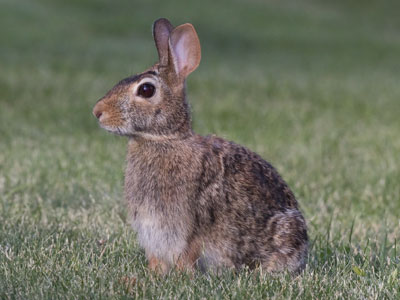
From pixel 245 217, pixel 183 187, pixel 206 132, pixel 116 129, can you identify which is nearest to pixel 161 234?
pixel 183 187

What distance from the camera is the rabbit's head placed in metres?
3.77

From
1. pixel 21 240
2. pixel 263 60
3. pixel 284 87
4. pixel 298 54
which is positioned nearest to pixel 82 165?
pixel 21 240

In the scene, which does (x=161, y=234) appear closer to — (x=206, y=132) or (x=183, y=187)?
(x=183, y=187)

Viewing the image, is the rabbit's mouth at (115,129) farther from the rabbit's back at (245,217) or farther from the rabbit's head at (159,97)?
the rabbit's back at (245,217)


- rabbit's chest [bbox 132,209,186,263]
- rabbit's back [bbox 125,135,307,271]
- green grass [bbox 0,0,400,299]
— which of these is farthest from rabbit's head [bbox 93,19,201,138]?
green grass [bbox 0,0,400,299]

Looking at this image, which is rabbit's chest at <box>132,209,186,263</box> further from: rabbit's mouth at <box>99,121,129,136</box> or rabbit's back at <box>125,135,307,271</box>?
→ rabbit's mouth at <box>99,121,129,136</box>

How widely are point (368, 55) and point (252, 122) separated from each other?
43.1 feet

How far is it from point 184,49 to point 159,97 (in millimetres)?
351

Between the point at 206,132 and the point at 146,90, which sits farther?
the point at 206,132

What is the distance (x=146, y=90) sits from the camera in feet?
12.5

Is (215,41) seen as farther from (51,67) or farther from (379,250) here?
(379,250)

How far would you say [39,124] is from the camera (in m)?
10.0

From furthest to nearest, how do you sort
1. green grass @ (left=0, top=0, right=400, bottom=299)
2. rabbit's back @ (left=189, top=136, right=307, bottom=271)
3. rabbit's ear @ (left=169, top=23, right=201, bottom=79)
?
rabbit's ear @ (left=169, top=23, right=201, bottom=79)
rabbit's back @ (left=189, top=136, right=307, bottom=271)
green grass @ (left=0, top=0, right=400, bottom=299)

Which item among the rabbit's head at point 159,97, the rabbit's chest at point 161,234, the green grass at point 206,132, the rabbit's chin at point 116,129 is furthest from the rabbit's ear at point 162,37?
the green grass at point 206,132
